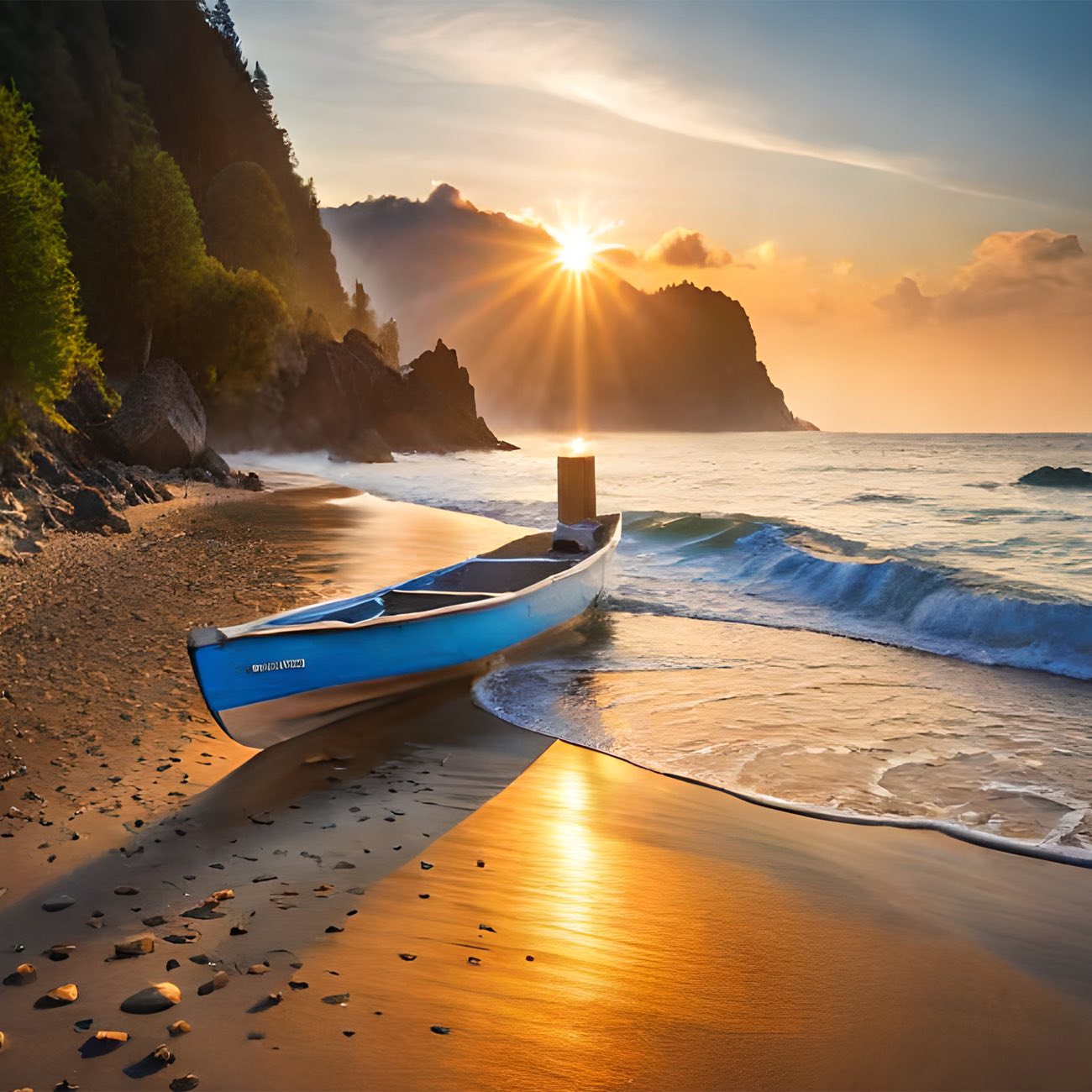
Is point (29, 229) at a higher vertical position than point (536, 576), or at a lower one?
higher

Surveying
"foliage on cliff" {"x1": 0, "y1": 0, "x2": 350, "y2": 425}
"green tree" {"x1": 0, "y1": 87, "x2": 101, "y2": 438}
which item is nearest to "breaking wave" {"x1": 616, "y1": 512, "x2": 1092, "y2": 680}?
"green tree" {"x1": 0, "y1": 87, "x2": 101, "y2": 438}

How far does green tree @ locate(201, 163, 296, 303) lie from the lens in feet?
216

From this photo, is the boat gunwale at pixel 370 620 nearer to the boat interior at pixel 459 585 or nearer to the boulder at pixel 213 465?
the boat interior at pixel 459 585

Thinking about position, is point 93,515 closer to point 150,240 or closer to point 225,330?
point 225,330

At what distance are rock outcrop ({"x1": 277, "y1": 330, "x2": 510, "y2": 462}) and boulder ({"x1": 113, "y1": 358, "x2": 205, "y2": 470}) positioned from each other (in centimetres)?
2815

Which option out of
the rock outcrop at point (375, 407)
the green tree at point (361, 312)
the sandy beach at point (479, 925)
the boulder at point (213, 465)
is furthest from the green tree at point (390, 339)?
the sandy beach at point (479, 925)

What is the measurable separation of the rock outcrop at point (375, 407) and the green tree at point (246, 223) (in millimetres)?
7176

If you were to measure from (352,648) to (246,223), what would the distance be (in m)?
67.5

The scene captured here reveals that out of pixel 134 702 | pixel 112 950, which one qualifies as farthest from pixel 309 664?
pixel 112 950

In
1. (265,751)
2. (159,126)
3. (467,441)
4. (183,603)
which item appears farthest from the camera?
(467,441)

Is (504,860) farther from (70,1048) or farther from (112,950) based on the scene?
(70,1048)

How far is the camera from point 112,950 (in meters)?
3.74

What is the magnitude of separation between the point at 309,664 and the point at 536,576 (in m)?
5.53

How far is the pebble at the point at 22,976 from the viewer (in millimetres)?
3467
